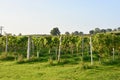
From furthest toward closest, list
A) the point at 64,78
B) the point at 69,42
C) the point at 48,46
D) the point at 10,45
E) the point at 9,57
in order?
the point at 10,45 < the point at 48,46 < the point at 69,42 < the point at 9,57 < the point at 64,78

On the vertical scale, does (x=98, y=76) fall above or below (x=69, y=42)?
below

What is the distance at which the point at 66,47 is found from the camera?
31.5 metres

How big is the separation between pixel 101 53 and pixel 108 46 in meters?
0.80

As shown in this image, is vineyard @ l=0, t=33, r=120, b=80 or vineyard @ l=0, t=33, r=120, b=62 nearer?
vineyard @ l=0, t=33, r=120, b=80

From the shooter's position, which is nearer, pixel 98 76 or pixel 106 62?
pixel 98 76

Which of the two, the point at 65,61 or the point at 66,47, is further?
the point at 66,47

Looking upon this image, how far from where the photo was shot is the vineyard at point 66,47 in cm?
2244

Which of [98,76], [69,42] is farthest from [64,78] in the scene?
[69,42]

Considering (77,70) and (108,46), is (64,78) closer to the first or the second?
(77,70)

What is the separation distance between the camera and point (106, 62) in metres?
21.0

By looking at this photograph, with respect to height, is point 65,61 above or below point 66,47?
below

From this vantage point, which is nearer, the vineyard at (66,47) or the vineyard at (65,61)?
the vineyard at (65,61)

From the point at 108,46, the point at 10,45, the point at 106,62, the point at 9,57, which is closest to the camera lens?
the point at 106,62

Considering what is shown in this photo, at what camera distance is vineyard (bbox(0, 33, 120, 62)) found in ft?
73.6
